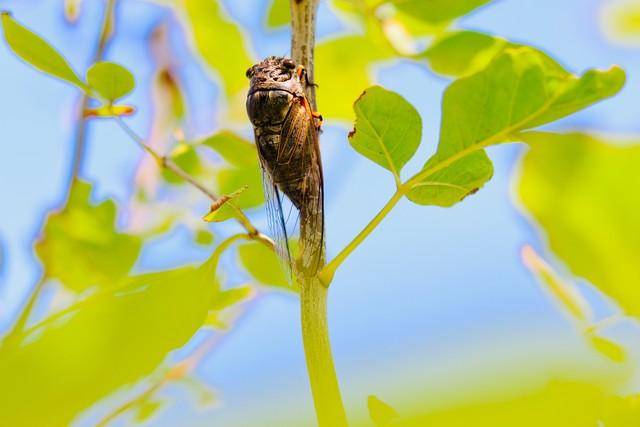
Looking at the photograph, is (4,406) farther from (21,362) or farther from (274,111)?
(274,111)

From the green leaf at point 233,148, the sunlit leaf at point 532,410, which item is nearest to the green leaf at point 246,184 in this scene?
the green leaf at point 233,148

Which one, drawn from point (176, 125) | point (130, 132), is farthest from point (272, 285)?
point (176, 125)

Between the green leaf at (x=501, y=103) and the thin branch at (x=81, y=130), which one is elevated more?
the thin branch at (x=81, y=130)

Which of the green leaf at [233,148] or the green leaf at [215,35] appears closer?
the green leaf at [233,148]

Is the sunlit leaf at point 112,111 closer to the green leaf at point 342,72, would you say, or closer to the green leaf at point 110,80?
the green leaf at point 110,80

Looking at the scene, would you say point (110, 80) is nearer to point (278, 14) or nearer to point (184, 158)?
point (184, 158)

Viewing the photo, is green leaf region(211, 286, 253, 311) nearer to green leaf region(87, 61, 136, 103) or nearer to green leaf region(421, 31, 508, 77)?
green leaf region(87, 61, 136, 103)
